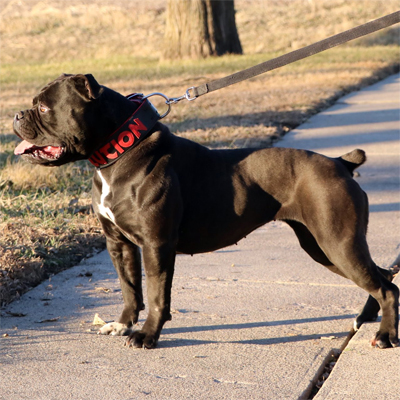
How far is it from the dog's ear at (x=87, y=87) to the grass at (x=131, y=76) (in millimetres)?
1621

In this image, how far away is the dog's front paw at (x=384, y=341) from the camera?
381cm

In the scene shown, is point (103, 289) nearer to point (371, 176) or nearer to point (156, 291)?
point (156, 291)

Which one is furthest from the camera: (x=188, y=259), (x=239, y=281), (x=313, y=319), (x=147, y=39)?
(x=147, y=39)

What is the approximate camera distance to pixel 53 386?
3.35 m

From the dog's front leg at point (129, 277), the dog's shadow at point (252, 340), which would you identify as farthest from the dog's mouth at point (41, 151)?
the dog's shadow at point (252, 340)

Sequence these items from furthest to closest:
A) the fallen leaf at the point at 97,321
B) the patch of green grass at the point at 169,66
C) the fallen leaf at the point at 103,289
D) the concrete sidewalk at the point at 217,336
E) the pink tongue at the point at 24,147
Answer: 1. the patch of green grass at the point at 169,66
2. the fallen leaf at the point at 103,289
3. the fallen leaf at the point at 97,321
4. the pink tongue at the point at 24,147
5. the concrete sidewalk at the point at 217,336

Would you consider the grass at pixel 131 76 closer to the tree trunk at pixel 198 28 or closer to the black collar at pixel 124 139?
the tree trunk at pixel 198 28

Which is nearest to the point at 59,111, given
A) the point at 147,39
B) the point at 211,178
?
the point at 211,178

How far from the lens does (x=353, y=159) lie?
4.11 meters

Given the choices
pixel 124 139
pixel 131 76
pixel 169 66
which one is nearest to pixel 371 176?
pixel 124 139

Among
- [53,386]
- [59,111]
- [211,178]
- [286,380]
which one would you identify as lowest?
[286,380]

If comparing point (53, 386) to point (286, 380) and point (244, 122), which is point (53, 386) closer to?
point (286, 380)

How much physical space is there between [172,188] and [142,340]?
89 centimetres

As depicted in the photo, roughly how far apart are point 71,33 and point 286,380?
98.5 feet
